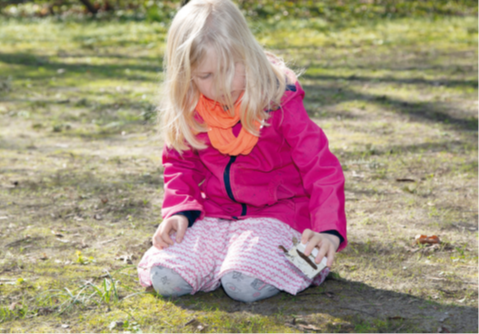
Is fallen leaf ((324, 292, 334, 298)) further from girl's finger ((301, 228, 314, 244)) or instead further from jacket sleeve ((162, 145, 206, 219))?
jacket sleeve ((162, 145, 206, 219))

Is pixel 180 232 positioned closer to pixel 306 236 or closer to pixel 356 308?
pixel 306 236

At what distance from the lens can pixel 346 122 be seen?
5.47 meters

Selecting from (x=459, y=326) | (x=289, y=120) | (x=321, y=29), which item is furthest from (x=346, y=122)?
(x=321, y=29)

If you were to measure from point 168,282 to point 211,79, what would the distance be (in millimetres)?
956

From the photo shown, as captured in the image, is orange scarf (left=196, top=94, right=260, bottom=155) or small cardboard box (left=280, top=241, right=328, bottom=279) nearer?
small cardboard box (left=280, top=241, right=328, bottom=279)

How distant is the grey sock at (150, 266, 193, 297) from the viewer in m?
2.41

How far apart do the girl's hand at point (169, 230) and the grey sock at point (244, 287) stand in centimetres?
32

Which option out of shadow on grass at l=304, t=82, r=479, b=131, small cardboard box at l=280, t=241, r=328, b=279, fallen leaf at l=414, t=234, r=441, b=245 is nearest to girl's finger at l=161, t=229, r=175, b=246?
small cardboard box at l=280, t=241, r=328, b=279

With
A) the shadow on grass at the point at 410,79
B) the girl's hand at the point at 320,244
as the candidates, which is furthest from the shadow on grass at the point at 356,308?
the shadow on grass at the point at 410,79

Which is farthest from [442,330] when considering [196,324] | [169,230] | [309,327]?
[169,230]

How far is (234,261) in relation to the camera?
2.41 meters

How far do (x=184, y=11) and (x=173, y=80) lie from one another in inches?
12.5

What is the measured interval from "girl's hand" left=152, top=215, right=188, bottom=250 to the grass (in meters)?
0.26

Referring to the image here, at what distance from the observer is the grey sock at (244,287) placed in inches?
92.2
